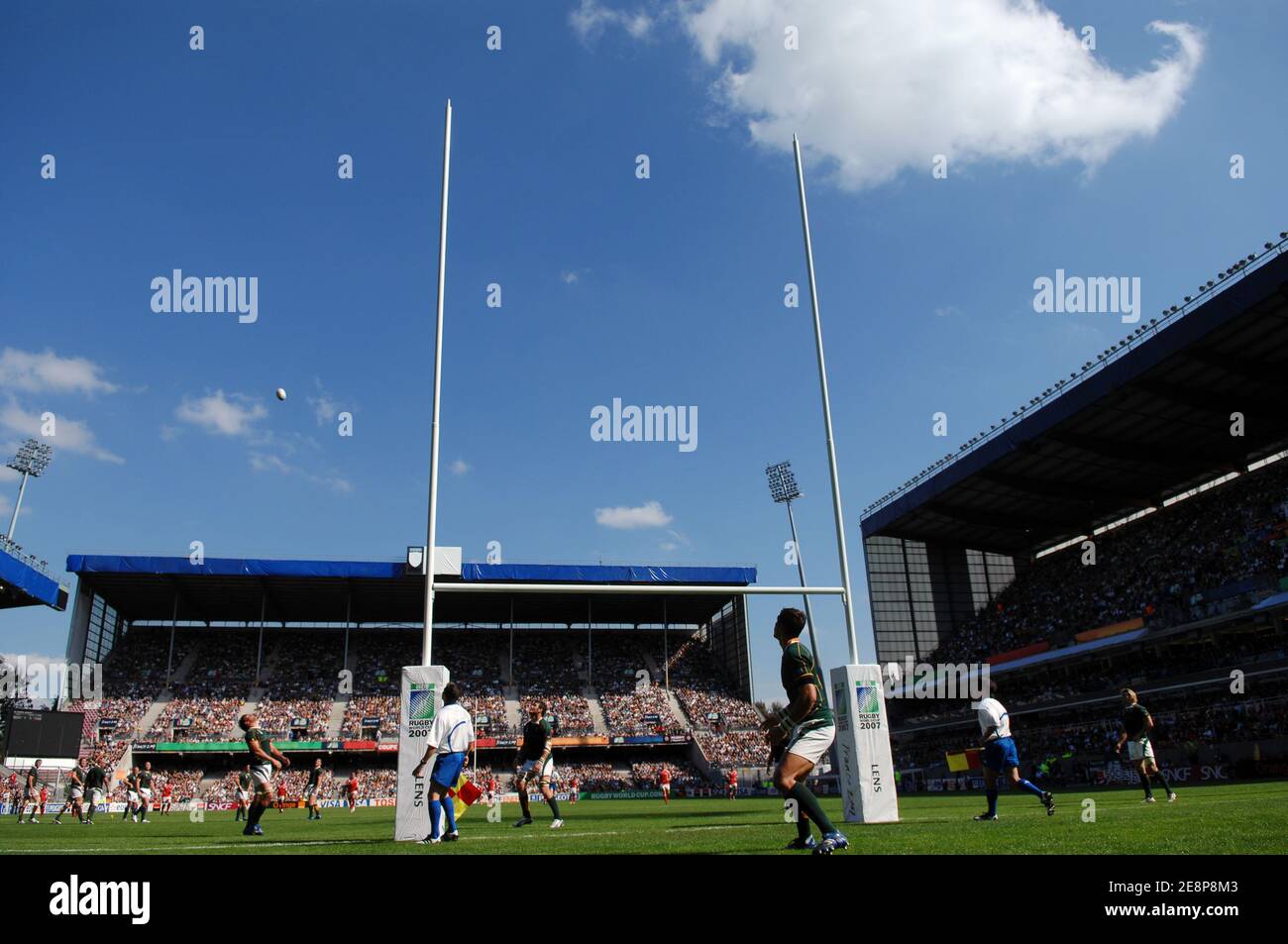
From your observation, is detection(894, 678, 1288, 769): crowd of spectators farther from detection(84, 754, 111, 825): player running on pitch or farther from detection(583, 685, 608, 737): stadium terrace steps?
detection(84, 754, 111, 825): player running on pitch

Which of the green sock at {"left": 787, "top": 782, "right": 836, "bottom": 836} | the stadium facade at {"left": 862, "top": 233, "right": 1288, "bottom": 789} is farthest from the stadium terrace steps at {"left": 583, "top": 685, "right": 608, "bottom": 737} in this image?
the green sock at {"left": 787, "top": 782, "right": 836, "bottom": 836}

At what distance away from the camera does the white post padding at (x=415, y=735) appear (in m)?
10.3

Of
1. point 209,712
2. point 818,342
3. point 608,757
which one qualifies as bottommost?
point 608,757

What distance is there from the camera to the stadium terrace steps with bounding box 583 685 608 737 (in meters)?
49.6

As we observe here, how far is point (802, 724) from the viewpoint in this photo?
665 cm

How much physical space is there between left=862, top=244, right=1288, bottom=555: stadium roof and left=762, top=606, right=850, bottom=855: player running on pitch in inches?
1169

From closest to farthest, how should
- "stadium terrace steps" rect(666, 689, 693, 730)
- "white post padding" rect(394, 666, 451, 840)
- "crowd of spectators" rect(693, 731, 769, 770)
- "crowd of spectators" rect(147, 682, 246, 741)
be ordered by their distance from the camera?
"white post padding" rect(394, 666, 451, 840), "crowd of spectators" rect(147, 682, 246, 741), "crowd of spectators" rect(693, 731, 769, 770), "stadium terrace steps" rect(666, 689, 693, 730)

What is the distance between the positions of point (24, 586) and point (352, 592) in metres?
16.9
